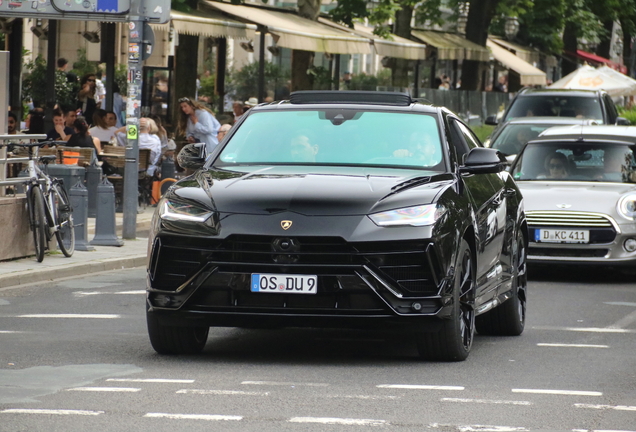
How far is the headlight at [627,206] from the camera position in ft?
47.3

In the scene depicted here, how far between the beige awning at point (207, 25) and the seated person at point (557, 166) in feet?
23.2

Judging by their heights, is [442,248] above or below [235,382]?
above

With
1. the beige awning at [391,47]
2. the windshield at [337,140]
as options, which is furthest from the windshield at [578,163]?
the beige awning at [391,47]

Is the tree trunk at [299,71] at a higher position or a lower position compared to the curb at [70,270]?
higher

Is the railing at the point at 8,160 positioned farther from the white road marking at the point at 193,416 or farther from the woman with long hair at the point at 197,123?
the woman with long hair at the point at 197,123

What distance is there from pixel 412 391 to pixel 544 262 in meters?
7.26

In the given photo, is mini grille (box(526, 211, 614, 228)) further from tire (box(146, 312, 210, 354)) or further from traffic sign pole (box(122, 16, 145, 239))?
tire (box(146, 312, 210, 354))

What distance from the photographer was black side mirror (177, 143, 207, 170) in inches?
371

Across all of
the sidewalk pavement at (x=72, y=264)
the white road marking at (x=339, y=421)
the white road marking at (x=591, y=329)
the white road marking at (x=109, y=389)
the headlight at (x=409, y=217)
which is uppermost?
the headlight at (x=409, y=217)

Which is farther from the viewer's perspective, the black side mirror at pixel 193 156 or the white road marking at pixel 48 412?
the black side mirror at pixel 193 156

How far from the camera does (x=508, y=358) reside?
9.01 m

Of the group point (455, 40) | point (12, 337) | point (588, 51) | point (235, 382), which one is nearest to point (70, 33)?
point (455, 40)

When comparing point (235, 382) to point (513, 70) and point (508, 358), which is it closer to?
point (508, 358)

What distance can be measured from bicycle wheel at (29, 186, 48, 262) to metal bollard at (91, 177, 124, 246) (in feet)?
5.73
